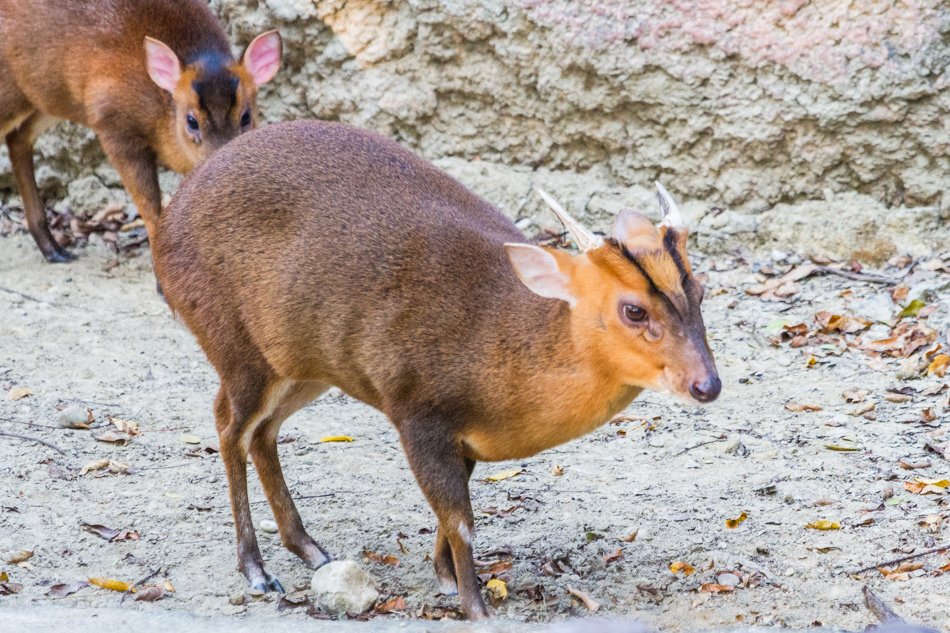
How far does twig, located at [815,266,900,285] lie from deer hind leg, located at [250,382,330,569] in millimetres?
3723

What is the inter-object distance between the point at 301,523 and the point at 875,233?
170 inches

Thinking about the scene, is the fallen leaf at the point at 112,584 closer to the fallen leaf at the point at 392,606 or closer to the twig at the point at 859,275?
the fallen leaf at the point at 392,606

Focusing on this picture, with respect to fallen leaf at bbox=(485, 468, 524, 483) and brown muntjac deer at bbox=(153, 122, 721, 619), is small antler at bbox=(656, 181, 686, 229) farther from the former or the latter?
fallen leaf at bbox=(485, 468, 524, 483)

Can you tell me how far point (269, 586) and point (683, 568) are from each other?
1549 millimetres

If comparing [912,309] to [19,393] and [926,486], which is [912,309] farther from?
[19,393]

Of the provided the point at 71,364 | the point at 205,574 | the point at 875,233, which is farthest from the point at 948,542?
the point at 71,364

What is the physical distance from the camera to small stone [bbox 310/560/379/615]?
15.7 ft

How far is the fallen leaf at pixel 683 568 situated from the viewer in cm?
504

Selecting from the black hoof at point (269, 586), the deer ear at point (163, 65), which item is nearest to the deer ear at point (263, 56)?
the deer ear at point (163, 65)

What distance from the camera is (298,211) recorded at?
494 centimetres

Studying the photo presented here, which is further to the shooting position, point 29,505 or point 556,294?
point 29,505

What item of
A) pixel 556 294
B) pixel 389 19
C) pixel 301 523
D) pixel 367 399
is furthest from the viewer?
pixel 389 19

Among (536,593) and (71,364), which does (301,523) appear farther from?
(71,364)

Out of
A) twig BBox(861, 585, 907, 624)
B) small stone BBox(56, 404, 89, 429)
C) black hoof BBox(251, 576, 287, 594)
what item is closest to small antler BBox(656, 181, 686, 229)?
twig BBox(861, 585, 907, 624)
